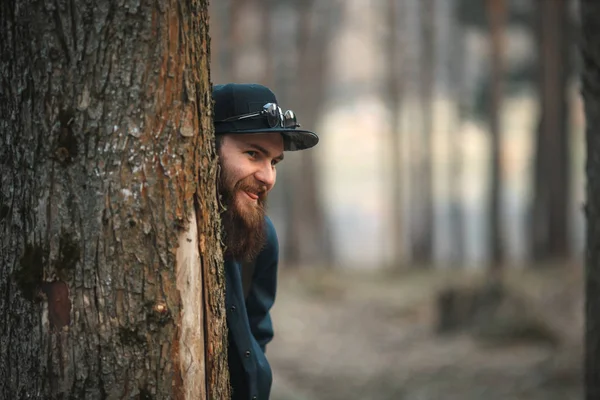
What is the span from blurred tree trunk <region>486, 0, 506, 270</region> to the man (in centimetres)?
1409

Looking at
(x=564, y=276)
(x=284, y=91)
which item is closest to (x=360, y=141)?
(x=284, y=91)

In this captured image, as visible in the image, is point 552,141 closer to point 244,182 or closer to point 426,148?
point 426,148

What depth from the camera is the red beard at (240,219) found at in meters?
3.16

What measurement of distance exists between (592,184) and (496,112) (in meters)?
13.4

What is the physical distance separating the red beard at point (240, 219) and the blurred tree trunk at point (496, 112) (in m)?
14.2

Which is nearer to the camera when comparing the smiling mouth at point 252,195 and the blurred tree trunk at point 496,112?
the smiling mouth at point 252,195

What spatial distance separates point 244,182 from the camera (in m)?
3.20

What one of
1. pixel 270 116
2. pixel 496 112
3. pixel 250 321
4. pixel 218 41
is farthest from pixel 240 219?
pixel 496 112

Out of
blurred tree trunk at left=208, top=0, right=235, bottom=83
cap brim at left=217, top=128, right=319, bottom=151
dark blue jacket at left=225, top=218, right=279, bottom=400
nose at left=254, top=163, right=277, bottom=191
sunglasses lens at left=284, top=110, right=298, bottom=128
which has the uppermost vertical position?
blurred tree trunk at left=208, top=0, right=235, bottom=83

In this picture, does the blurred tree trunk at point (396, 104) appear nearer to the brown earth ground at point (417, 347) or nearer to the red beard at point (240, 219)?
the brown earth ground at point (417, 347)

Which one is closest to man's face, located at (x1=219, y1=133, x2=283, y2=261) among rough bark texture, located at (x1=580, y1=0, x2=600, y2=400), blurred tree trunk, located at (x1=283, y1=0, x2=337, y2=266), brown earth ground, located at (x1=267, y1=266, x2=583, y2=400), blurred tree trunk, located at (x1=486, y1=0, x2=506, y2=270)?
rough bark texture, located at (x1=580, y1=0, x2=600, y2=400)

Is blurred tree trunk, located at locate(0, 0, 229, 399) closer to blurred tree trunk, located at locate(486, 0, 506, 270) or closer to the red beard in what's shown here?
the red beard

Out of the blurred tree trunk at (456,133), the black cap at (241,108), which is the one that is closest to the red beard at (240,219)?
the black cap at (241,108)

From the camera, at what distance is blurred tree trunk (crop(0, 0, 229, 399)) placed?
258 centimetres
